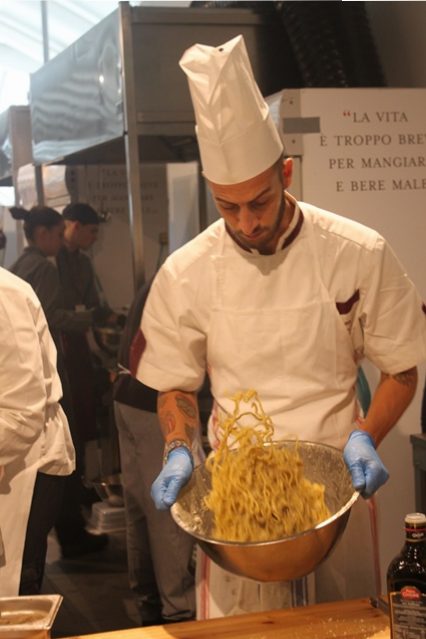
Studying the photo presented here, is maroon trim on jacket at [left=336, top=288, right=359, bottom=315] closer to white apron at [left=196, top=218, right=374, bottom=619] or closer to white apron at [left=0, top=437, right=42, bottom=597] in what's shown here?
white apron at [left=196, top=218, right=374, bottom=619]

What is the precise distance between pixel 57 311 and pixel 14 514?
1.45m

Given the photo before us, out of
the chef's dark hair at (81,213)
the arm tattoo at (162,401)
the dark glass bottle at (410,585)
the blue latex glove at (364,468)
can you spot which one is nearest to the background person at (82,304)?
the chef's dark hair at (81,213)

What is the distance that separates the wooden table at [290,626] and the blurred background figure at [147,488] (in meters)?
1.44

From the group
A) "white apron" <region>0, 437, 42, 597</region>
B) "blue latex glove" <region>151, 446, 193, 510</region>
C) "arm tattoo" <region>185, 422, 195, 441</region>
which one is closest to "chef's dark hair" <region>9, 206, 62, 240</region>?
"white apron" <region>0, 437, 42, 597</region>

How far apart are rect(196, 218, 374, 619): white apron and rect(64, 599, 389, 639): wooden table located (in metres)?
0.35

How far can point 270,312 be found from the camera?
6.42 ft

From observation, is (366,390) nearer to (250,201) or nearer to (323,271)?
(323,271)

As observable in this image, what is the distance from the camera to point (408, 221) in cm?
266

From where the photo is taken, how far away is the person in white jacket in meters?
2.09

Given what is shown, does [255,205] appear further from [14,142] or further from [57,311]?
[14,142]

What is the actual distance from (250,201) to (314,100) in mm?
816

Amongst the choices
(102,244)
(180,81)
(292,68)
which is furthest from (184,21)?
(102,244)

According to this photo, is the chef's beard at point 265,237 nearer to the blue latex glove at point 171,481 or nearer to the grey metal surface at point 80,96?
the blue latex glove at point 171,481

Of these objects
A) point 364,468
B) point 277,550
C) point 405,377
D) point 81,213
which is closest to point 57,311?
point 81,213
